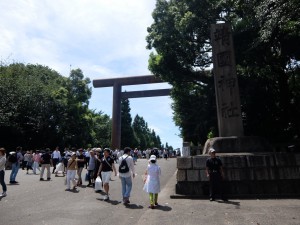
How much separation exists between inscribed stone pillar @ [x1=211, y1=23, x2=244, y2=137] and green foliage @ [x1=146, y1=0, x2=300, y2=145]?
5.38m

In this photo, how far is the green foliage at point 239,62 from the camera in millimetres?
17344

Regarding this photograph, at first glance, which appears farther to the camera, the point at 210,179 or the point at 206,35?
the point at 206,35

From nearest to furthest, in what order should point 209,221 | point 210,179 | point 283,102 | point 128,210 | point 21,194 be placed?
A: point 209,221, point 128,210, point 210,179, point 21,194, point 283,102

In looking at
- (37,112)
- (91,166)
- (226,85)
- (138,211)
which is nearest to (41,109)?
(37,112)

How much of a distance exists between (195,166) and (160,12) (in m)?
14.9

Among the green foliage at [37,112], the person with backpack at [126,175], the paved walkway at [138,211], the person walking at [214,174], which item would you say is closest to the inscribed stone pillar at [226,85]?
the person walking at [214,174]

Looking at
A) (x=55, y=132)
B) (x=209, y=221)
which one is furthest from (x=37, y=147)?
(x=209, y=221)

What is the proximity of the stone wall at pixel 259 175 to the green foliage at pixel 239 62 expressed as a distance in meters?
8.88

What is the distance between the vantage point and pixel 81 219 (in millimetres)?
6613

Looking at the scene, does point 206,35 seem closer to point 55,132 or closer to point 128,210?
point 128,210

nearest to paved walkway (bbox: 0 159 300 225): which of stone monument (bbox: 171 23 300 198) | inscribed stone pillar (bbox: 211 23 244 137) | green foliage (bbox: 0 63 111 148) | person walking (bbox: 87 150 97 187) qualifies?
stone monument (bbox: 171 23 300 198)

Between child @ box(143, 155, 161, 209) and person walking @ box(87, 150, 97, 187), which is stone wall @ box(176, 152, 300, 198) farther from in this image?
person walking @ box(87, 150, 97, 187)

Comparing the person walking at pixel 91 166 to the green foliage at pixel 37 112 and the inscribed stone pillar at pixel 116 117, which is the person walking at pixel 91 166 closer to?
the green foliage at pixel 37 112

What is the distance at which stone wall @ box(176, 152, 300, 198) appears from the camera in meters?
8.88
